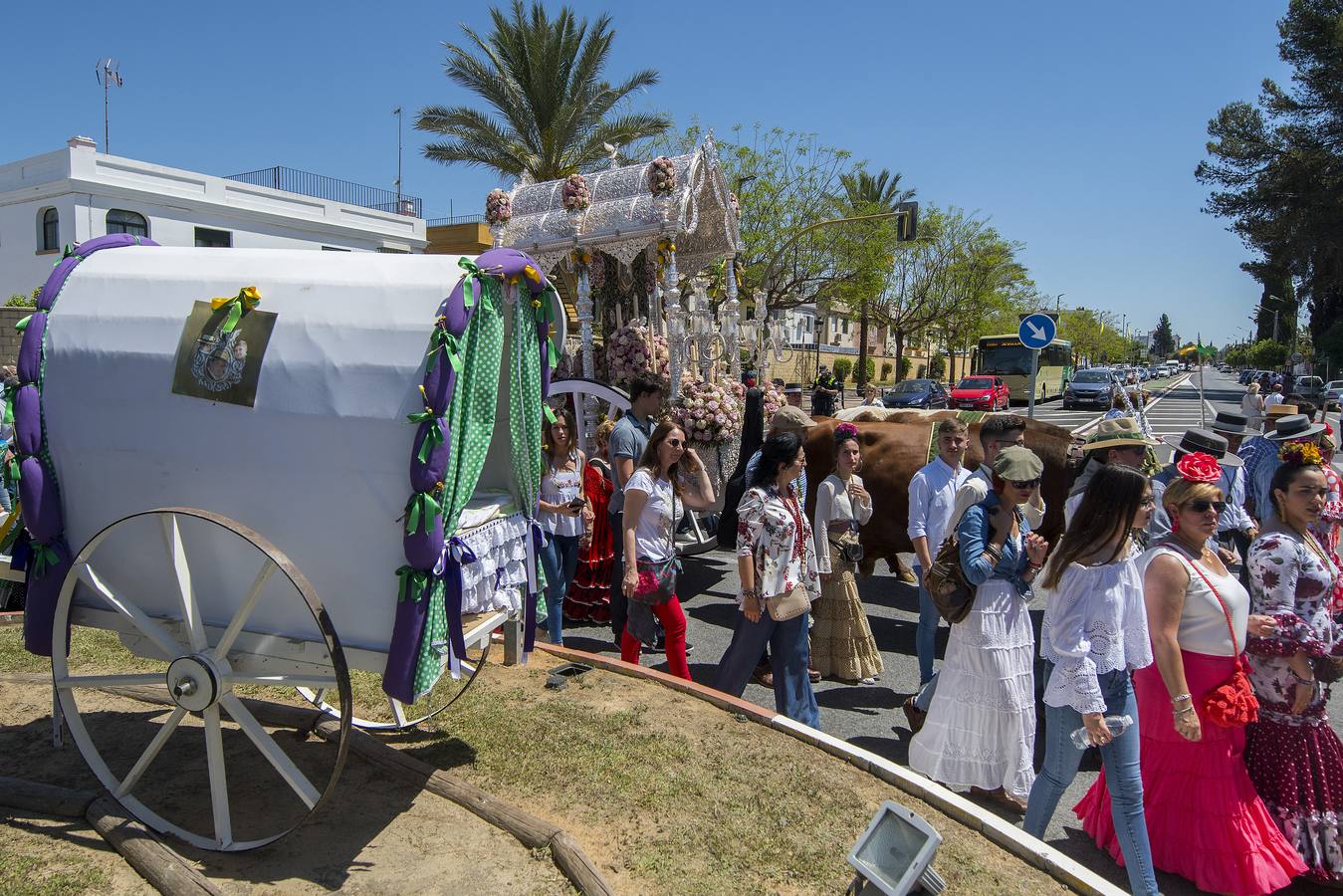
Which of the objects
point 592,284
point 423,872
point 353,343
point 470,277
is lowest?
point 423,872

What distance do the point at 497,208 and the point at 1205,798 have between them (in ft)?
29.8

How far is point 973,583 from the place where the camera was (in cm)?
392

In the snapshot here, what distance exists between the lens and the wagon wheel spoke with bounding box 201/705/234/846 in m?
3.31

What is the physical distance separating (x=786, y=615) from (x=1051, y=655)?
1432 millimetres

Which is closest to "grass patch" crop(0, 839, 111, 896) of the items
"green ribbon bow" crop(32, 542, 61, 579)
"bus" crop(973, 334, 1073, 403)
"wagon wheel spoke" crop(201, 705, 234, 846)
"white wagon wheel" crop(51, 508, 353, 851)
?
"white wagon wheel" crop(51, 508, 353, 851)

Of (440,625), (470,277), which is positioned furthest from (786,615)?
(470,277)

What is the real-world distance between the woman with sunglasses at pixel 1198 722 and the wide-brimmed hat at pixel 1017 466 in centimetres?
52

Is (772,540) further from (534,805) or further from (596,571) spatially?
(596,571)

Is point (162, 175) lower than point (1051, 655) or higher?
higher

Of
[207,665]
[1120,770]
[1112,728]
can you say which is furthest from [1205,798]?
[207,665]

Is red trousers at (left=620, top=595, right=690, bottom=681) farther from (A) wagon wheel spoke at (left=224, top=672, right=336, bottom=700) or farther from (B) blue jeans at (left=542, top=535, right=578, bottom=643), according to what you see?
(A) wagon wheel spoke at (left=224, top=672, right=336, bottom=700)

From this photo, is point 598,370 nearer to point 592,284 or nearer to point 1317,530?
point 592,284

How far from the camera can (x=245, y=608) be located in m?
3.32

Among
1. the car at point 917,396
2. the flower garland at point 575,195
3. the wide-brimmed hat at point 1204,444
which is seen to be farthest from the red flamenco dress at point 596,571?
the car at point 917,396
